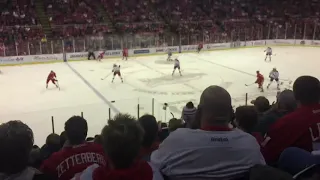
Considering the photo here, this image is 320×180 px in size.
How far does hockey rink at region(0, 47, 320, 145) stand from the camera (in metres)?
8.06

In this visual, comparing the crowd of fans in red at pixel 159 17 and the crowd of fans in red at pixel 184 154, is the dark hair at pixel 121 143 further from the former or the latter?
the crowd of fans in red at pixel 159 17

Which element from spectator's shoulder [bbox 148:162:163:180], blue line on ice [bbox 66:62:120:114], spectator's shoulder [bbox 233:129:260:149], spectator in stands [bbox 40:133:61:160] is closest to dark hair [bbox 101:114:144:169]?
spectator's shoulder [bbox 148:162:163:180]

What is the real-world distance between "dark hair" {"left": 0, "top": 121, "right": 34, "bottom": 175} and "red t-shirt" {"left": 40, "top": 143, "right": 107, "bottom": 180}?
47 cm

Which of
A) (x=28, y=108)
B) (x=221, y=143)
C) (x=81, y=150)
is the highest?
(x=221, y=143)

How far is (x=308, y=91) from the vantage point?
2660mm

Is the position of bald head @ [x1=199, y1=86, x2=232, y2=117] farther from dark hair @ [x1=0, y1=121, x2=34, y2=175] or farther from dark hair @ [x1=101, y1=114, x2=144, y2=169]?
dark hair @ [x1=0, y1=121, x2=34, y2=175]

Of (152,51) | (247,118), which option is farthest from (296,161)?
(152,51)

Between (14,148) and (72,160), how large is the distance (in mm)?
589

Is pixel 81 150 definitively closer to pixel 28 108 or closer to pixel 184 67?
pixel 28 108

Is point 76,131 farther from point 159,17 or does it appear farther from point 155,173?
point 159,17

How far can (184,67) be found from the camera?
60.5ft

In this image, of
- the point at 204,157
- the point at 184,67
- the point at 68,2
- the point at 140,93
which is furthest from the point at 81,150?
the point at 68,2

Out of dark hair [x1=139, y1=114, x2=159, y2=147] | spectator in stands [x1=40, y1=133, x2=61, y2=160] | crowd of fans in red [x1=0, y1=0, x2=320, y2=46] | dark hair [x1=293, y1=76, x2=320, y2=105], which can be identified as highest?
crowd of fans in red [x1=0, y1=0, x2=320, y2=46]

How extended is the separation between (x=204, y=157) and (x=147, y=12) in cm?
2690
